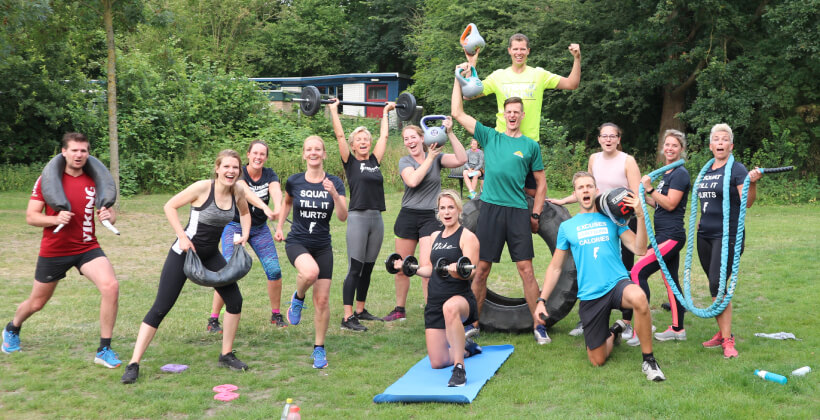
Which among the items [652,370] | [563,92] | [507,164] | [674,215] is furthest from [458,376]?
[563,92]

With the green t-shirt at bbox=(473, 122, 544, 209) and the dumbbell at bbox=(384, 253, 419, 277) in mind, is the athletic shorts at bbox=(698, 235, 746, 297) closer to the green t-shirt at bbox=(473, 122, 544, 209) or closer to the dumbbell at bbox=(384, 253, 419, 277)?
the green t-shirt at bbox=(473, 122, 544, 209)

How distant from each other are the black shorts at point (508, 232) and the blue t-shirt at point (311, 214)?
1495 mm

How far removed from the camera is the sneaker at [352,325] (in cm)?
732

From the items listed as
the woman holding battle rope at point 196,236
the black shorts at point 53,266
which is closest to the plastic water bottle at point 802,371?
the woman holding battle rope at point 196,236

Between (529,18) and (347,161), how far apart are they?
63.4ft

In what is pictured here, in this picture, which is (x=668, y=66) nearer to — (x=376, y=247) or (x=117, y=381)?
(x=376, y=247)

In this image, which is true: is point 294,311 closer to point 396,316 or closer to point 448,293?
point 396,316

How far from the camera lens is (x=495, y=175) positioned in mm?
6723

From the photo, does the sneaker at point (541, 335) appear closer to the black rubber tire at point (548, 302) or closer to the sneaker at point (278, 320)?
the black rubber tire at point (548, 302)

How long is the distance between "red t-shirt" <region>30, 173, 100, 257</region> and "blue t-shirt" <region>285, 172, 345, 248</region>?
1.76 metres

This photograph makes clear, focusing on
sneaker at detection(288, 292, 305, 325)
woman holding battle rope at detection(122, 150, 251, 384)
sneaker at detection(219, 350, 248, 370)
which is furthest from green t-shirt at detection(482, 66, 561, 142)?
sneaker at detection(219, 350, 248, 370)

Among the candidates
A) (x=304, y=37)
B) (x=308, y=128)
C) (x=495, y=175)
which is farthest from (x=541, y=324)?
(x=304, y=37)

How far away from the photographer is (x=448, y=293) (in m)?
5.82

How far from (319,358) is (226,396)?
39.6 inches
